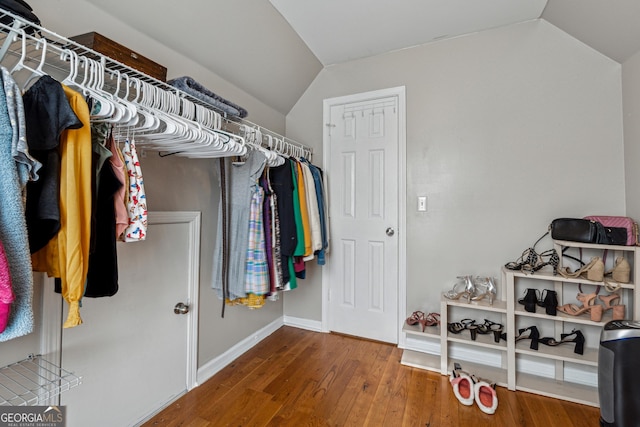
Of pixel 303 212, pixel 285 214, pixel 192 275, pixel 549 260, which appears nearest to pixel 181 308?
pixel 192 275

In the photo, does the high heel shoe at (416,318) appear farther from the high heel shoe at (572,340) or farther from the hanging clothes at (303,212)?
the hanging clothes at (303,212)

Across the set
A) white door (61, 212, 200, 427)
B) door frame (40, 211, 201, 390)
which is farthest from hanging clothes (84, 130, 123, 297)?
door frame (40, 211, 201, 390)

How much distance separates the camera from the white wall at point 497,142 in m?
1.89

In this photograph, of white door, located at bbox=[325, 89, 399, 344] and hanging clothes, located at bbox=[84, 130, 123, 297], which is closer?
hanging clothes, located at bbox=[84, 130, 123, 297]

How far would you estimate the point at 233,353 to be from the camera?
7.17ft

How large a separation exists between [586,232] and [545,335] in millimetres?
792

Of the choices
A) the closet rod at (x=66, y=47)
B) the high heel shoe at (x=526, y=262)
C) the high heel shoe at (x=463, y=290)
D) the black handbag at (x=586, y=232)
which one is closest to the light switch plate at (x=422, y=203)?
the high heel shoe at (x=463, y=290)

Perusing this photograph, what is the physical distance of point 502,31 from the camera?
2104mm

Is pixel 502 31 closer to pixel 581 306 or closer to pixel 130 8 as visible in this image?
pixel 581 306

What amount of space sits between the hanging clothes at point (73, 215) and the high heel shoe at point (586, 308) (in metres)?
2.50

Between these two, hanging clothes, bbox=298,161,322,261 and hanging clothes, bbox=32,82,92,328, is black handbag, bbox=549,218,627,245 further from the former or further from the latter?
hanging clothes, bbox=32,82,92,328

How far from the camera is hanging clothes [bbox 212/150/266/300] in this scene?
1.72 m

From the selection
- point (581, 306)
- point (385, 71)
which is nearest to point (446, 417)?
point (581, 306)

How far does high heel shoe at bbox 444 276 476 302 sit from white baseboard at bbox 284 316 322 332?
4.05ft
